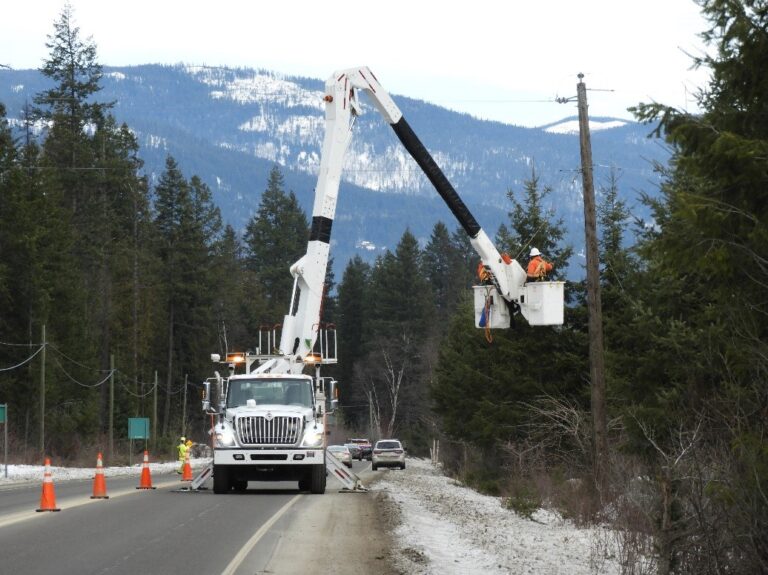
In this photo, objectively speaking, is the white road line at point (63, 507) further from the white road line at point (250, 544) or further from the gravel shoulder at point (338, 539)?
the gravel shoulder at point (338, 539)

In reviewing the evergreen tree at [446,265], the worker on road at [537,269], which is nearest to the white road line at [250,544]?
the worker on road at [537,269]

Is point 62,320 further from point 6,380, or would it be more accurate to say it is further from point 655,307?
point 655,307

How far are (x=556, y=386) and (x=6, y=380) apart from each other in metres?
36.1

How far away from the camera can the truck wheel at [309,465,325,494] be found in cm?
2819

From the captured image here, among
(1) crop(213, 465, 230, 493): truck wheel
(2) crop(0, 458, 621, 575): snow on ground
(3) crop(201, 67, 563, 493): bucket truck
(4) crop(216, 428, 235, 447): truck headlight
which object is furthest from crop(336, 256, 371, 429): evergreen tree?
(2) crop(0, 458, 621, 575): snow on ground

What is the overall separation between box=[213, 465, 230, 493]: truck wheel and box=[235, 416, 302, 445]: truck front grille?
110cm

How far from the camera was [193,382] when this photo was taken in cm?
10956

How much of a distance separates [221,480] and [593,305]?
8.97m

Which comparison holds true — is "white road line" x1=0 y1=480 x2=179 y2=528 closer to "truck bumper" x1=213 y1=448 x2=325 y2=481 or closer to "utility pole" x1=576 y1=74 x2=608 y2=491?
"truck bumper" x1=213 y1=448 x2=325 y2=481

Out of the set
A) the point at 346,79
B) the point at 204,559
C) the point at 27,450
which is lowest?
the point at 27,450

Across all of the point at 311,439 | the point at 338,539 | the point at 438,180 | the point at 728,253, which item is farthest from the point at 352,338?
the point at 728,253

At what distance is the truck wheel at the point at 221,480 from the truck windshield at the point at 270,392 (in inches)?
57.7

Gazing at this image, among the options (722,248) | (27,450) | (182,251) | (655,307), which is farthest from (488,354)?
(182,251)

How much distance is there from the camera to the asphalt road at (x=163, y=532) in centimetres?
1435
